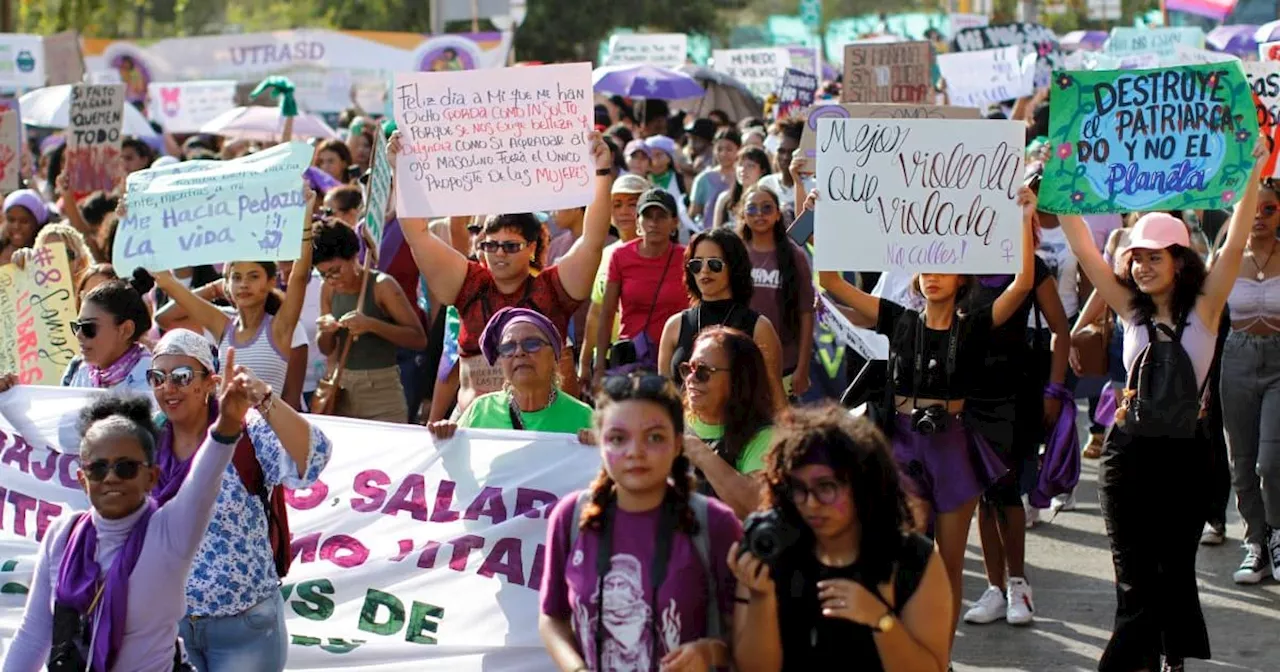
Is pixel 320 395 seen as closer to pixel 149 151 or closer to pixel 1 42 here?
pixel 149 151

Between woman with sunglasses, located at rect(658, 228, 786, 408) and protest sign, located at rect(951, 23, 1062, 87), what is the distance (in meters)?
14.4

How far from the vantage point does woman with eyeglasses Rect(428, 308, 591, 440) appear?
230 inches

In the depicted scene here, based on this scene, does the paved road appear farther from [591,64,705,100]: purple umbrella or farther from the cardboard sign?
[591,64,705,100]: purple umbrella

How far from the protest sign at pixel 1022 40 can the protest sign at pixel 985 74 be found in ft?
7.52

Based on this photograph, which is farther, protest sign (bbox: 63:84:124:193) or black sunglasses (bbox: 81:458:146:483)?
protest sign (bbox: 63:84:124:193)

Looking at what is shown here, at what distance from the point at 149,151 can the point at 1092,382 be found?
9.43 metres

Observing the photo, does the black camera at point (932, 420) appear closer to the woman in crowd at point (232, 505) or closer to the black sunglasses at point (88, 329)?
the woman in crowd at point (232, 505)

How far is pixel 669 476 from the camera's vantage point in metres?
4.10

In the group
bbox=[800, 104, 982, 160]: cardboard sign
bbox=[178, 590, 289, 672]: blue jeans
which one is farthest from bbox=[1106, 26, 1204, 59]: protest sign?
bbox=[178, 590, 289, 672]: blue jeans

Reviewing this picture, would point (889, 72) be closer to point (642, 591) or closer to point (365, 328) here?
point (365, 328)

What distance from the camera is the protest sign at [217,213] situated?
7.18 metres

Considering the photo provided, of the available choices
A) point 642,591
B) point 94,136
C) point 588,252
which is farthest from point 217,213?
point 94,136

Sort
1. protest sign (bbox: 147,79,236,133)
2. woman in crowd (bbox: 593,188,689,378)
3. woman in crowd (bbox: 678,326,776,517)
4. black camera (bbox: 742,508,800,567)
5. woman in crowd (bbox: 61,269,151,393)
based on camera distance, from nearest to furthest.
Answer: black camera (bbox: 742,508,800,567), woman in crowd (bbox: 678,326,776,517), woman in crowd (bbox: 61,269,151,393), woman in crowd (bbox: 593,188,689,378), protest sign (bbox: 147,79,236,133)

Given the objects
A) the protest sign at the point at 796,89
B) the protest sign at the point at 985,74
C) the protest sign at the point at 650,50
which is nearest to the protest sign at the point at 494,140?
the protest sign at the point at 796,89
